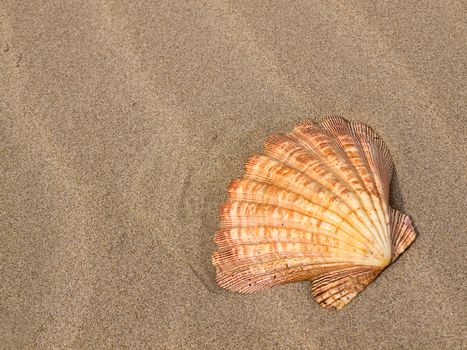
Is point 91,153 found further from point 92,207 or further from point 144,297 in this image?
point 144,297

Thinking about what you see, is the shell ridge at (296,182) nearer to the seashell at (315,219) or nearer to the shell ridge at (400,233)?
the seashell at (315,219)

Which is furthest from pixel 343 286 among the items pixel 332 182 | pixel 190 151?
pixel 190 151

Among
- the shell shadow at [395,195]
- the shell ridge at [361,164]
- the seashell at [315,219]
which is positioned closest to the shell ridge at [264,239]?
the seashell at [315,219]

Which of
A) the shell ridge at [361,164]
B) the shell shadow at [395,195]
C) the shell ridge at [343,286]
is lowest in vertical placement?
the shell ridge at [343,286]

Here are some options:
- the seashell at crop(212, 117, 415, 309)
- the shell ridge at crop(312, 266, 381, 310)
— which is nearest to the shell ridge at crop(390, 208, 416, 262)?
the seashell at crop(212, 117, 415, 309)

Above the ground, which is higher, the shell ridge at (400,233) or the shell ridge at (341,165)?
the shell ridge at (341,165)

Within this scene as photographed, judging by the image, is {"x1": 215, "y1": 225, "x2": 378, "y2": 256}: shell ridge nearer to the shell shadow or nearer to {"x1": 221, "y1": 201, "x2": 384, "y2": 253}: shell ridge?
{"x1": 221, "y1": 201, "x2": 384, "y2": 253}: shell ridge

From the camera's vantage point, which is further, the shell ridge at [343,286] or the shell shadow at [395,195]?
the shell shadow at [395,195]

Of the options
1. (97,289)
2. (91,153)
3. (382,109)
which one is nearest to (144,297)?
(97,289)

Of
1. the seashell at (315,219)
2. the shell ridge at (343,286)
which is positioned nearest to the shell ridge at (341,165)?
the seashell at (315,219)
